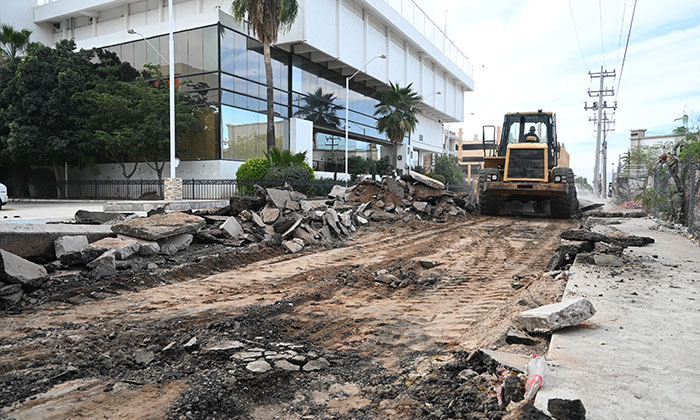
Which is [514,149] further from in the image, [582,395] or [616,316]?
[582,395]

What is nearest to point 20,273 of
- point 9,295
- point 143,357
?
point 9,295

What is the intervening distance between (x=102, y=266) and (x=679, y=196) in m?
14.0

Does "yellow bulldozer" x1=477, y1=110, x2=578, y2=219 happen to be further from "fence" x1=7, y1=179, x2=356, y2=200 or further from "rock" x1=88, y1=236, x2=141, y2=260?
"rock" x1=88, y1=236, x2=141, y2=260

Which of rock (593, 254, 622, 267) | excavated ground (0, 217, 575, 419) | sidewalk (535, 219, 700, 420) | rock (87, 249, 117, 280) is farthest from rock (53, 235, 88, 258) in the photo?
rock (593, 254, 622, 267)

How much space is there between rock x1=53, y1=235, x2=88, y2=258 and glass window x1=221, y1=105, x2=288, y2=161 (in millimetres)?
20684

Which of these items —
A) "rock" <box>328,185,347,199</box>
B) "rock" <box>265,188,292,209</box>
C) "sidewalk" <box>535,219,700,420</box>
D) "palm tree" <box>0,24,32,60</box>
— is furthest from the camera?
"palm tree" <box>0,24,32,60</box>

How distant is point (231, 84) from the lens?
28.3 m

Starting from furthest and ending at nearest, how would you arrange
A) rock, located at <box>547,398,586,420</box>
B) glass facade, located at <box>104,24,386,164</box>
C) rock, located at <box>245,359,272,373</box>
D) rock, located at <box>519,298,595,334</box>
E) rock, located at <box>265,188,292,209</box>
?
1. glass facade, located at <box>104,24,386,164</box>
2. rock, located at <box>265,188,292,209</box>
3. rock, located at <box>519,298,595,334</box>
4. rock, located at <box>245,359,272,373</box>
5. rock, located at <box>547,398,586,420</box>

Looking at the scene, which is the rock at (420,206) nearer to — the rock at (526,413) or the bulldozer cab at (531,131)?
the bulldozer cab at (531,131)

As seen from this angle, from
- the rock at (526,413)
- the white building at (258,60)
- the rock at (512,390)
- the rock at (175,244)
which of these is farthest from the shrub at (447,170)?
the rock at (526,413)

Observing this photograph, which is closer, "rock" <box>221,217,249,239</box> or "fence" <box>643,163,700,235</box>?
"rock" <box>221,217,249,239</box>

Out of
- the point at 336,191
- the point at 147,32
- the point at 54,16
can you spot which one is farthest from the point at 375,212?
the point at 54,16

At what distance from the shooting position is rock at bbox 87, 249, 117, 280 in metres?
6.67

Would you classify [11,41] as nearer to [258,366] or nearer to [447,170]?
[258,366]
